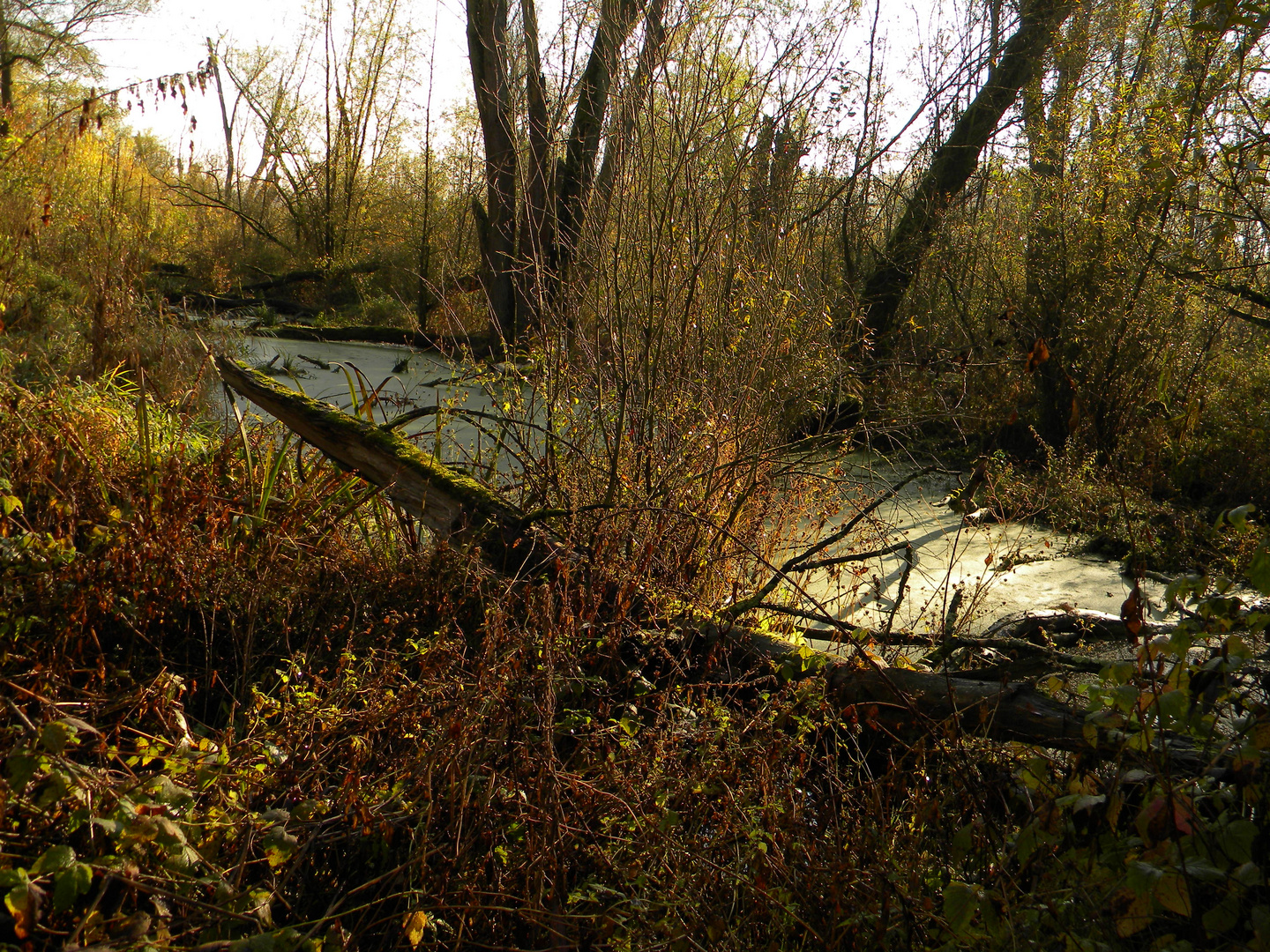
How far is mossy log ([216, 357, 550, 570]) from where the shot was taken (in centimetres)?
360

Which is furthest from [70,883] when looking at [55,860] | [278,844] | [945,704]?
[945,704]

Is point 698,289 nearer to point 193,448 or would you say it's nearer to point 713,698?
point 713,698

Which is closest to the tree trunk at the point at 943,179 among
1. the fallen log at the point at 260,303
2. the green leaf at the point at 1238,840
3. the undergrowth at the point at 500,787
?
the undergrowth at the point at 500,787

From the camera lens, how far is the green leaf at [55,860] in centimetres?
148

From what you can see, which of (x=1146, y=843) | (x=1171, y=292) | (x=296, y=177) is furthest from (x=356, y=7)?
(x=1146, y=843)

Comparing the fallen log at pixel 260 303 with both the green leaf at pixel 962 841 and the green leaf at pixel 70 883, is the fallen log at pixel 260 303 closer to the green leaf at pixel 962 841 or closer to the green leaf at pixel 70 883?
the green leaf at pixel 70 883

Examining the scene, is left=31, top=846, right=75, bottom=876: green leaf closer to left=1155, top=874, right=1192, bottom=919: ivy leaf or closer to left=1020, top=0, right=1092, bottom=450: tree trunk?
left=1155, top=874, right=1192, bottom=919: ivy leaf

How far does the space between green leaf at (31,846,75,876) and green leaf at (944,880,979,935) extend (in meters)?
1.42

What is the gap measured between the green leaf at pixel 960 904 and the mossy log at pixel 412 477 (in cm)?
209

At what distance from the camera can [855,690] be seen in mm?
2875

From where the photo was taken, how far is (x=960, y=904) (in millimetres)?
1515

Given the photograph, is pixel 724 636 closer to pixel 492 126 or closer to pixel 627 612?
pixel 627 612

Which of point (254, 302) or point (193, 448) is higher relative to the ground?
point (254, 302)

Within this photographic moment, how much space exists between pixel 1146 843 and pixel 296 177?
62.4ft
